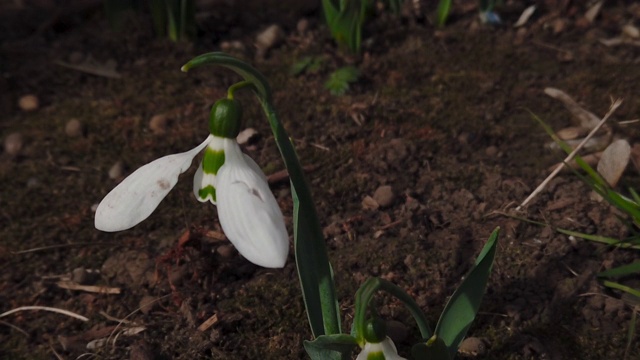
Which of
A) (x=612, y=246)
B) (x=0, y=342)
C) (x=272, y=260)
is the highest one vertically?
(x=272, y=260)

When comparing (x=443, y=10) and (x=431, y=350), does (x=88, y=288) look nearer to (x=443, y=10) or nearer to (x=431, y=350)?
(x=431, y=350)

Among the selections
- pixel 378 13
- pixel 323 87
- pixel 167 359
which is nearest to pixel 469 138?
pixel 323 87

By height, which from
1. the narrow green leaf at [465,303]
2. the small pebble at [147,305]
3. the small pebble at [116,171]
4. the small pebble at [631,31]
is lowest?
the small pebble at [116,171]

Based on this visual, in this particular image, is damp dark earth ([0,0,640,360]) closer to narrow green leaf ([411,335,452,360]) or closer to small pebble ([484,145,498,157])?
small pebble ([484,145,498,157])

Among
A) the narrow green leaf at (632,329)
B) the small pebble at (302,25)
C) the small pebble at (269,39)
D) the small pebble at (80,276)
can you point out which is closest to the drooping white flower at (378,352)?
the narrow green leaf at (632,329)

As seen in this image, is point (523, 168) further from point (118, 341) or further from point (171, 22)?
point (171, 22)

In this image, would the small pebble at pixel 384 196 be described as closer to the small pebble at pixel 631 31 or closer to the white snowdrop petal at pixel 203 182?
the white snowdrop petal at pixel 203 182

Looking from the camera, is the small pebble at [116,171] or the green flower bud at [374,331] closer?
the green flower bud at [374,331]
